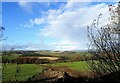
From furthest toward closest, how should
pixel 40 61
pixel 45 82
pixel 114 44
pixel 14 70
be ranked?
pixel 40 61, pixel 14 70, pixel 45 82, pixel 114 44

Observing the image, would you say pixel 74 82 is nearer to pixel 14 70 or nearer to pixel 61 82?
pixel 61 82

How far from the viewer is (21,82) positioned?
1208 cm

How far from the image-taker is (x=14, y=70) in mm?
13398

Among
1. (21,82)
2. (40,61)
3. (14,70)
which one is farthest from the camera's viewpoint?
(40,61)

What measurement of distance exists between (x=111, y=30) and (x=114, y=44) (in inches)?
21.7

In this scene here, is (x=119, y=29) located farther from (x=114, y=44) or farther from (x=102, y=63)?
(x=102, y=63)

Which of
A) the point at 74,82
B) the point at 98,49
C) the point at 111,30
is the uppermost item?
the point at 111,30

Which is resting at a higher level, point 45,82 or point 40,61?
point 40,61

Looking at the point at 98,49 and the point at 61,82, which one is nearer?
the point at 98,49

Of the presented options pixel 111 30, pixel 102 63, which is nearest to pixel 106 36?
pixel 111 30

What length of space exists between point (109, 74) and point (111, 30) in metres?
1.41

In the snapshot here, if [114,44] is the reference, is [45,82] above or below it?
below

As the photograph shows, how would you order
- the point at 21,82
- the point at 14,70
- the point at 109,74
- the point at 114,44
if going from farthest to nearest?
the point at 14,70
the point at 21,82
the point at 109,74
the point at 114,44

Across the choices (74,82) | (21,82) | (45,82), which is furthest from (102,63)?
(21,82)
